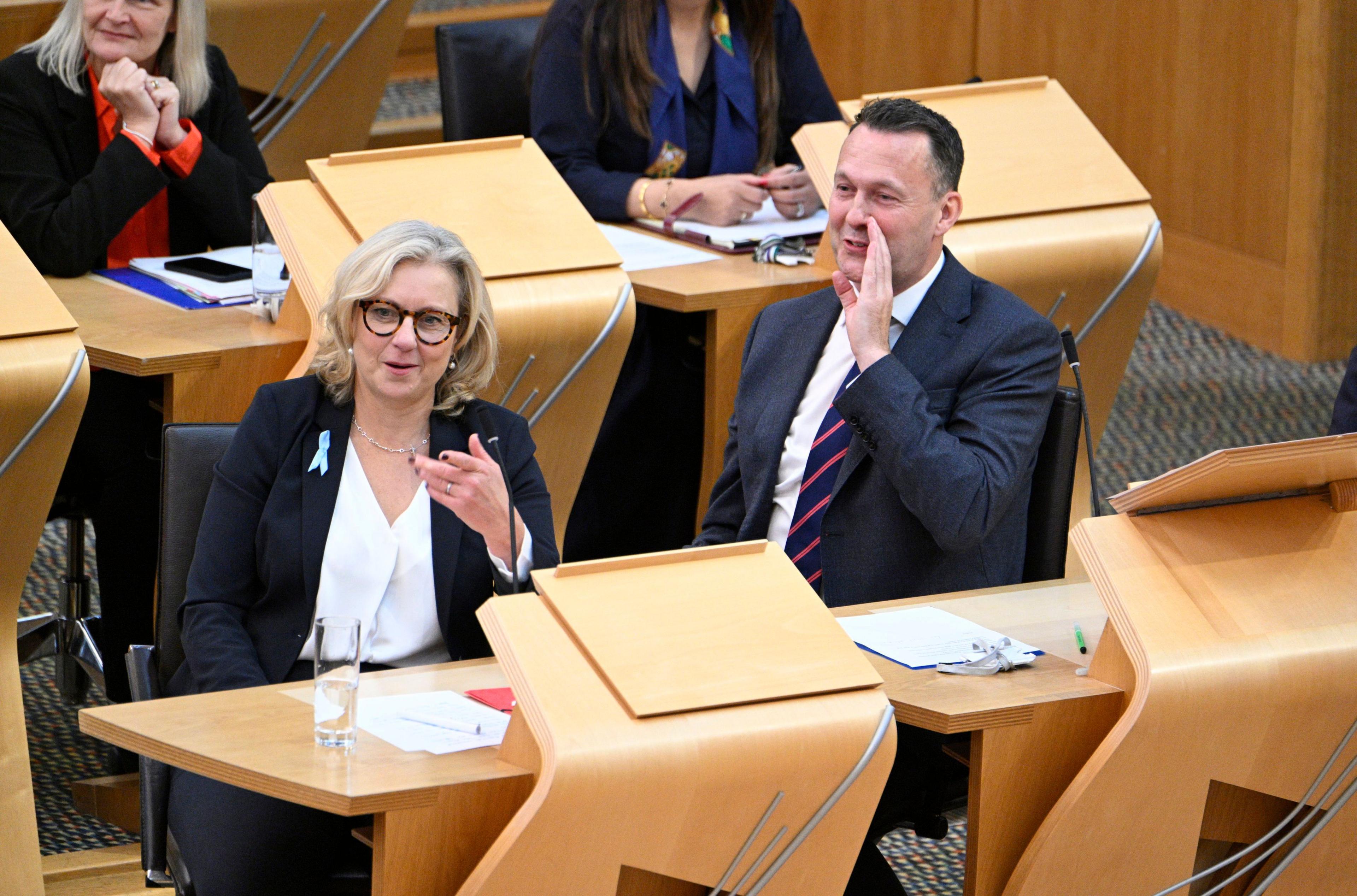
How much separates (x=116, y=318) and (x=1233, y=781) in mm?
2050

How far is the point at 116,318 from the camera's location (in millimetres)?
3238

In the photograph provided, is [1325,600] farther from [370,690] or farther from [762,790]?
[370,690]

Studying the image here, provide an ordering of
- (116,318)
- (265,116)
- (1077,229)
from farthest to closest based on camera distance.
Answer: (265,116), (1077,229), (116,318)

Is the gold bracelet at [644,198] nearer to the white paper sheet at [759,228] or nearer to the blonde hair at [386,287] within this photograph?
the white paper sheet at [759,228]

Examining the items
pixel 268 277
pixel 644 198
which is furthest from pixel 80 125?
pixel 644 198

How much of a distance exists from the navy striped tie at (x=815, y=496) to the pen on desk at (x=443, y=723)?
2.69ft

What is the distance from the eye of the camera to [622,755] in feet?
6.04

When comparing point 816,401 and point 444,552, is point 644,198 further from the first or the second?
point 444,552

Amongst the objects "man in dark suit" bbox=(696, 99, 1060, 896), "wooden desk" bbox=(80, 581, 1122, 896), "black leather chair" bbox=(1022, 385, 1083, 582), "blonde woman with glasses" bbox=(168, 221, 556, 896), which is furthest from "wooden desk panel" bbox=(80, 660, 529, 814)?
"black leather chair" bbox=(1022, 385, 1083, 582)

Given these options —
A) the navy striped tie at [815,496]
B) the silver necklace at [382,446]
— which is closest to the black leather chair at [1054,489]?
the navy striped tie at [815,496]

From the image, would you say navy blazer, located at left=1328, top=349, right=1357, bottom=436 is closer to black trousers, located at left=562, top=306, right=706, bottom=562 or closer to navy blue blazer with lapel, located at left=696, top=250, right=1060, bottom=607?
navy blue blazer with lapel, located at left=696, top=250, right=1060, bottom=607

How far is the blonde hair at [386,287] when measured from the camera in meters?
2.53

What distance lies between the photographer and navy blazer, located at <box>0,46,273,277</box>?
134 inches

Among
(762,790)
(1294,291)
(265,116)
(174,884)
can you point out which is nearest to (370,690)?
(174,884)
